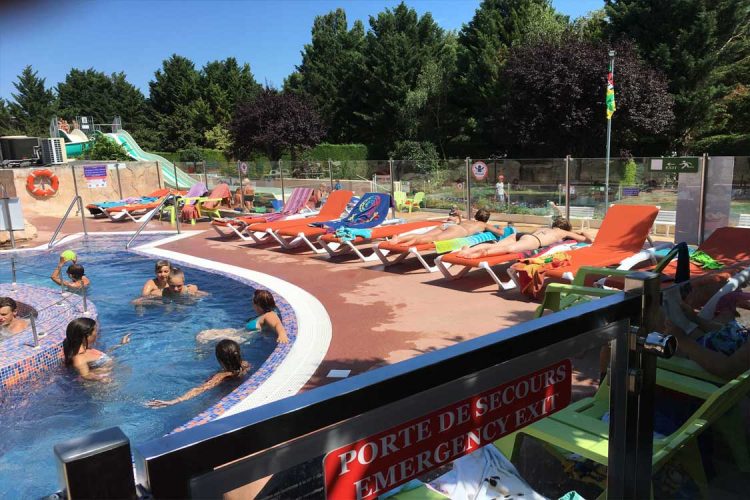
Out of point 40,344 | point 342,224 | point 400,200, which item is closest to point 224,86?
point 400,200

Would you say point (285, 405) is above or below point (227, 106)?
below

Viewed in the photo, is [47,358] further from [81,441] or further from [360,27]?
[360,27]

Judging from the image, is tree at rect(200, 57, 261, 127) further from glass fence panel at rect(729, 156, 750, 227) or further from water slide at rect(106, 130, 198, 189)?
glass fence panel at rect(729, 156, 750, 227)

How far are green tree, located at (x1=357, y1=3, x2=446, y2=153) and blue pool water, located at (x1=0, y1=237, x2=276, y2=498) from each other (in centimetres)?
2904

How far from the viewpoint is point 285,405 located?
87 cm

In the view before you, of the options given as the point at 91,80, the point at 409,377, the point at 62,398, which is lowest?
the point at 62,398

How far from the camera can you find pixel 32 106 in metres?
59.4

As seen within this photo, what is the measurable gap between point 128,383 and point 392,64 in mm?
35115

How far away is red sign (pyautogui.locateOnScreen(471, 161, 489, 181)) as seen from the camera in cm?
1434

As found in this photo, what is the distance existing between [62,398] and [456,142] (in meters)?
31.2

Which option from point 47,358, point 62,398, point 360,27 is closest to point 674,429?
point 62,398

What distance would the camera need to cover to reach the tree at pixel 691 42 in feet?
83.8

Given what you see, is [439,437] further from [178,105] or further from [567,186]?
[178,105]

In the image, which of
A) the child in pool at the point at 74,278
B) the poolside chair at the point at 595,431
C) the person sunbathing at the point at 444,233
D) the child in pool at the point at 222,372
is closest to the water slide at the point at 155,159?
the child in pool at the point at 74,278
